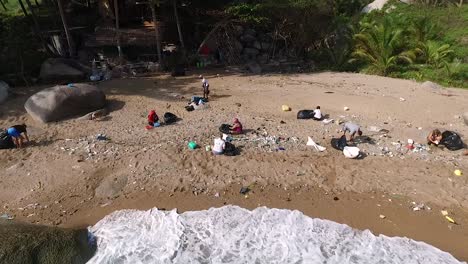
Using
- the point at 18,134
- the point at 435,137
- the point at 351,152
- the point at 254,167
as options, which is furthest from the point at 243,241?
the point at 18,134

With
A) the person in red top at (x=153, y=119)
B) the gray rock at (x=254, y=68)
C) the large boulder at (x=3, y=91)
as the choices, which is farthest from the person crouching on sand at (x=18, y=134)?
the gray rock at (x=254, y=68)

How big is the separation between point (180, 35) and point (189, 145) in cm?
823

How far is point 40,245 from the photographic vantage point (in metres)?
6.68

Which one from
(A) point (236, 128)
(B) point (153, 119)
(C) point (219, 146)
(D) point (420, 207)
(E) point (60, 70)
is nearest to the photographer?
(D) point (420, 207)

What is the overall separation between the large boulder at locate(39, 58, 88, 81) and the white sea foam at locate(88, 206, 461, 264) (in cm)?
893

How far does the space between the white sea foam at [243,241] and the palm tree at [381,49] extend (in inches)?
417

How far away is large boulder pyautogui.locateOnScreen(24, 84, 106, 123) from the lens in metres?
12.1

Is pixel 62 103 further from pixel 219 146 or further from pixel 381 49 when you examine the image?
pixel 381 49

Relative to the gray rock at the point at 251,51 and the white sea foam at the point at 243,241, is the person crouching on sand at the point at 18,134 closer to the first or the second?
the white sea foam at the point at 243,241

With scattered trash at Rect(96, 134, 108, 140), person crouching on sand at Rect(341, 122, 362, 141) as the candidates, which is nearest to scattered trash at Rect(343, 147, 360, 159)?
person crouching on sand at Rect(341, 122, 362, 141)

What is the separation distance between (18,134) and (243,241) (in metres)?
6.88

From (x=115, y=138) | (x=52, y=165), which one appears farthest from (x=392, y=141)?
(x=52, y=165)

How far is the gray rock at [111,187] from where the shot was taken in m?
9.15

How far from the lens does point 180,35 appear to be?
1731 centimetres
